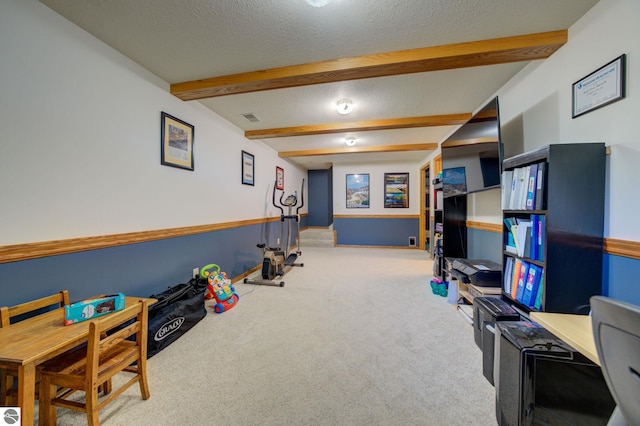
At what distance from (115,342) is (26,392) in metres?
0.34

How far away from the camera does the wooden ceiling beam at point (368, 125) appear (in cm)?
318

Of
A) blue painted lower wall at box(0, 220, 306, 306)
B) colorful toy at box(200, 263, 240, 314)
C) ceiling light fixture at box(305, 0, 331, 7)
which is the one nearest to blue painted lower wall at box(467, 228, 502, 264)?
ceiling light fixture at box(305, 0, 331, 7)

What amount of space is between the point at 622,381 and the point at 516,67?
100 inches

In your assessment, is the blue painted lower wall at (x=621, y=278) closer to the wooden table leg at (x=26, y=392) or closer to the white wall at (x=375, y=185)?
the wooden table leg at (x=26, y=392)

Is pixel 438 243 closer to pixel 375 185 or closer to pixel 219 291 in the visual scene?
pixel 375 185

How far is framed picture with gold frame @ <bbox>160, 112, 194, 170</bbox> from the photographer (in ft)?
7.80

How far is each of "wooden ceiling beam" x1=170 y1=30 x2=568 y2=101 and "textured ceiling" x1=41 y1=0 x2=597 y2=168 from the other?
0.05 m

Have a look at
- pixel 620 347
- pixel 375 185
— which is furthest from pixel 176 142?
pixel 375 185

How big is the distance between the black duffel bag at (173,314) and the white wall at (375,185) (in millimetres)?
4850

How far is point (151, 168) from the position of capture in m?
2.25

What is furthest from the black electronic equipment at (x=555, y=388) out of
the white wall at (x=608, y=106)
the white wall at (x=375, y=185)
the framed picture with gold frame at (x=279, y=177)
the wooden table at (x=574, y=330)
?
the white wall at (x=375, y=185)

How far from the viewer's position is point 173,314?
2.01 metres

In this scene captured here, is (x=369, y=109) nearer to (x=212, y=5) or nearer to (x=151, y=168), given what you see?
(x=212, y=5)

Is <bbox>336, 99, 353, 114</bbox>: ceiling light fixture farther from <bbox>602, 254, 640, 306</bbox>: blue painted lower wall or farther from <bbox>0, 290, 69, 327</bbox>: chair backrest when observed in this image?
<bbox>0, 290, 69, 327</bbox>: chair backrest
